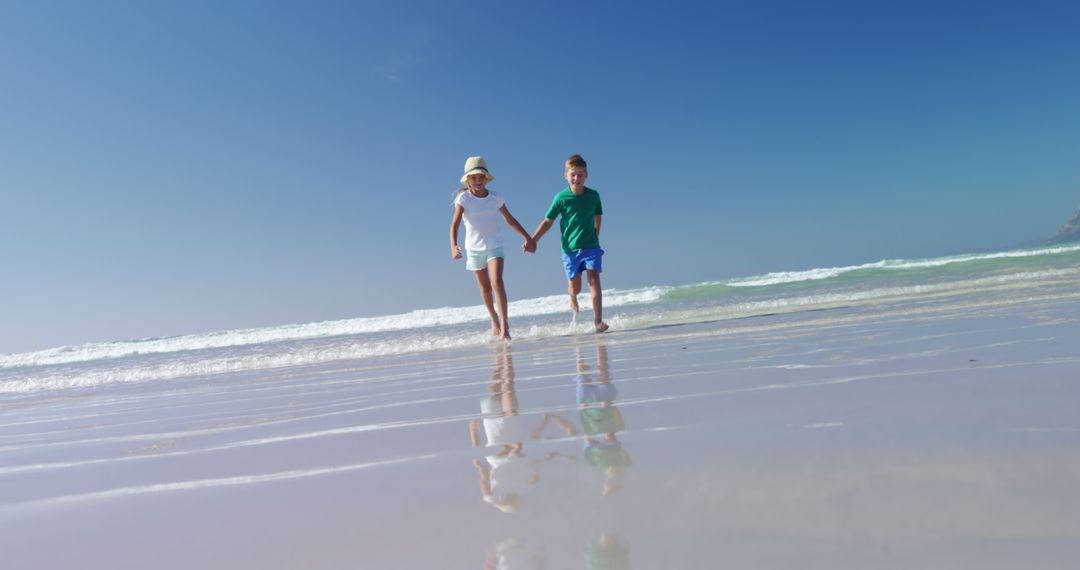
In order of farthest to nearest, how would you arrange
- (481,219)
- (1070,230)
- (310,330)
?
(1070,230) → (310,330) → (481,219)

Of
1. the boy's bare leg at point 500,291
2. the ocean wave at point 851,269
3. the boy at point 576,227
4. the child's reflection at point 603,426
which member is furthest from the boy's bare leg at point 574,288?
the ocean wave at point 851,269

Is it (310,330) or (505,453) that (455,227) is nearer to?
(505,453)

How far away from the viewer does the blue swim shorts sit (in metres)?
6.26

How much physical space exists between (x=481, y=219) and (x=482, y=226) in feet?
0.23

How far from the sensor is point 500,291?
5.87 m

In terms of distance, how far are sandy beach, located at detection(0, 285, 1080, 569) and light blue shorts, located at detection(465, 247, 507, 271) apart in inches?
132

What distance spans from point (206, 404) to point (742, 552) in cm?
320

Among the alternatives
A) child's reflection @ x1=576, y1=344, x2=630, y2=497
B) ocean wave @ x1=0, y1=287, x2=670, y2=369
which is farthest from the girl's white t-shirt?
ocean wave @ x1=0, y1=287, x2=670, y2=369

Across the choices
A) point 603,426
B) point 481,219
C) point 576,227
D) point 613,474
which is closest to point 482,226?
point 481,219

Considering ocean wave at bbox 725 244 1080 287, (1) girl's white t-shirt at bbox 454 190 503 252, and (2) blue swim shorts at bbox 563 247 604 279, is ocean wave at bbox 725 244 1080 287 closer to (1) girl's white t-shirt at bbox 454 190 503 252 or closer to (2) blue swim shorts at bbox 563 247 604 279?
(2) blue swim shorts at bbox 563 247 604 279

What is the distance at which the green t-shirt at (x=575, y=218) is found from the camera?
20.6 feet

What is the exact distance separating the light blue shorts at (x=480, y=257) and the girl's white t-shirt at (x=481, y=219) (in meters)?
0.04

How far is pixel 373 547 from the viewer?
93cm

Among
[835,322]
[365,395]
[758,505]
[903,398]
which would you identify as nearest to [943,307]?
[835,322]
